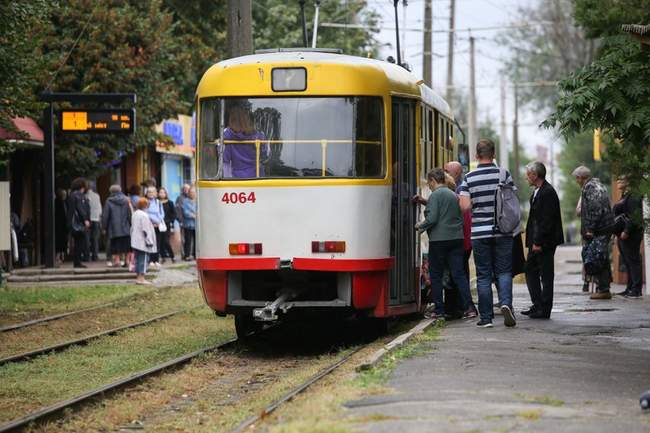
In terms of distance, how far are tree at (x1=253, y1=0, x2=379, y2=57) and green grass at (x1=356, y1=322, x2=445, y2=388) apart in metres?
33.7

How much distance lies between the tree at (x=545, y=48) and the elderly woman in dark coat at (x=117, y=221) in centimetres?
2741

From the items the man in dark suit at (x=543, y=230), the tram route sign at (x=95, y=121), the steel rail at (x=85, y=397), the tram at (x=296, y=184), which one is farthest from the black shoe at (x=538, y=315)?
the tram route sign at (x=95, y=121)

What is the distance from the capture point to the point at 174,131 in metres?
46.1

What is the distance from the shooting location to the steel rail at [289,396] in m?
9.72

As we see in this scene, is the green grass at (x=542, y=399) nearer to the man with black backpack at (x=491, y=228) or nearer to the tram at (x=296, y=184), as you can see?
the tram at (x=296, y=184)

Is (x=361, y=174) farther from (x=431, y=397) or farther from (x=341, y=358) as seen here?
(x=431, y=397)

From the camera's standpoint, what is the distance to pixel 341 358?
13.9 m

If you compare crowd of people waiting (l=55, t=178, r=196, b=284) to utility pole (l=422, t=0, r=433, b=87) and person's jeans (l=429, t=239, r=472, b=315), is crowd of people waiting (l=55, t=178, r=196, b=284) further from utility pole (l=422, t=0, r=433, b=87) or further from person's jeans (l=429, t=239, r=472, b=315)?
utility pole (l=422, t=0, r=433, b=87)

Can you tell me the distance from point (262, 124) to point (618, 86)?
3.73m

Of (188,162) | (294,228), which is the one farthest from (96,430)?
(188,162)

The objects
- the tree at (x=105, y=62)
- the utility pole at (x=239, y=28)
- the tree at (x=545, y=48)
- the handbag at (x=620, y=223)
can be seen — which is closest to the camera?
the handbag at (x=620, y=223)

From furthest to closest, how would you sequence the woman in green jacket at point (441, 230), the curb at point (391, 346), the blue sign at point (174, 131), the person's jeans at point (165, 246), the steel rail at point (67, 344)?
the blue sign at point (174, 131), the person's jeans at point (165, 246), the woman in green jacket at point (441, 230), the steel rail at point (67, 344), the curb at point (391, 346)

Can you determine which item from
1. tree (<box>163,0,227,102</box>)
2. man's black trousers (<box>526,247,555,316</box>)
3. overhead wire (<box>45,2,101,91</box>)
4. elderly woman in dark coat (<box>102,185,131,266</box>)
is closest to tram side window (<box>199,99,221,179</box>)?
man's black trousers (<box>526,247,555,316</box>)

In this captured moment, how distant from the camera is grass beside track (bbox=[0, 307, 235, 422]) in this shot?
1214cm
